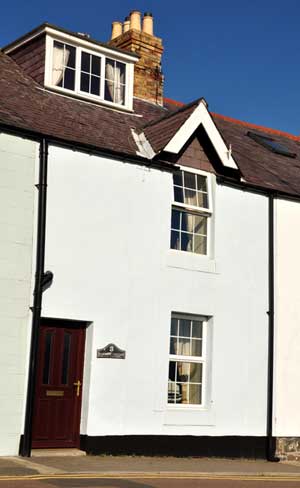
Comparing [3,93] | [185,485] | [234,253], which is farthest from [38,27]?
[185,485]

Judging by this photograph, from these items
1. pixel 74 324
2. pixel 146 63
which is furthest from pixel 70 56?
pixel 74 324

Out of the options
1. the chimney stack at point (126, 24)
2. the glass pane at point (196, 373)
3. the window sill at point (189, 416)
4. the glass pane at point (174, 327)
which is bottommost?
the window sill at point (189, 416)

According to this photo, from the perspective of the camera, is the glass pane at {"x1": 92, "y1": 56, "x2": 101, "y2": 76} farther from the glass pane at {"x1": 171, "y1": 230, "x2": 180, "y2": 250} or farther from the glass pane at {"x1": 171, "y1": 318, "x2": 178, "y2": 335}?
the glass pane at {"x1": 171, "y1": 318, "x2": 178, "y2": 335}

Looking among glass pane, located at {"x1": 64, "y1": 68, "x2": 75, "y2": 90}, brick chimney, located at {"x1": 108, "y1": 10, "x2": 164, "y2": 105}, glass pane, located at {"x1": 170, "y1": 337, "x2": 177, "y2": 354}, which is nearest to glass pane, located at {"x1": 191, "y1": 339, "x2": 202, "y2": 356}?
glass pane, located at {"x1": 170, "y1": 337, "x2": 177, "y2": 354}

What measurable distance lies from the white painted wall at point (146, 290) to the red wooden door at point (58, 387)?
A: 0.24 metres

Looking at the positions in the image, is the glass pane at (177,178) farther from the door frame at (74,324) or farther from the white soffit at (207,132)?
the door frame at (74,324)

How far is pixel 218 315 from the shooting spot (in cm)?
1694

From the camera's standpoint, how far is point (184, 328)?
16.7 m

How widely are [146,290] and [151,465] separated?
3.52m

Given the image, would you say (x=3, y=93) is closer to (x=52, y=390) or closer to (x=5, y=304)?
(x=5, y=304)

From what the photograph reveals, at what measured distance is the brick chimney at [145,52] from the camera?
21.8 metres

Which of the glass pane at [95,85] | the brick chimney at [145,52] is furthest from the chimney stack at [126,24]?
the glass pane at [95,85]

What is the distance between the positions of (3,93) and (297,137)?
14.2 m

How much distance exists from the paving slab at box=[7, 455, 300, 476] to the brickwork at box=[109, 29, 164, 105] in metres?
10.2
